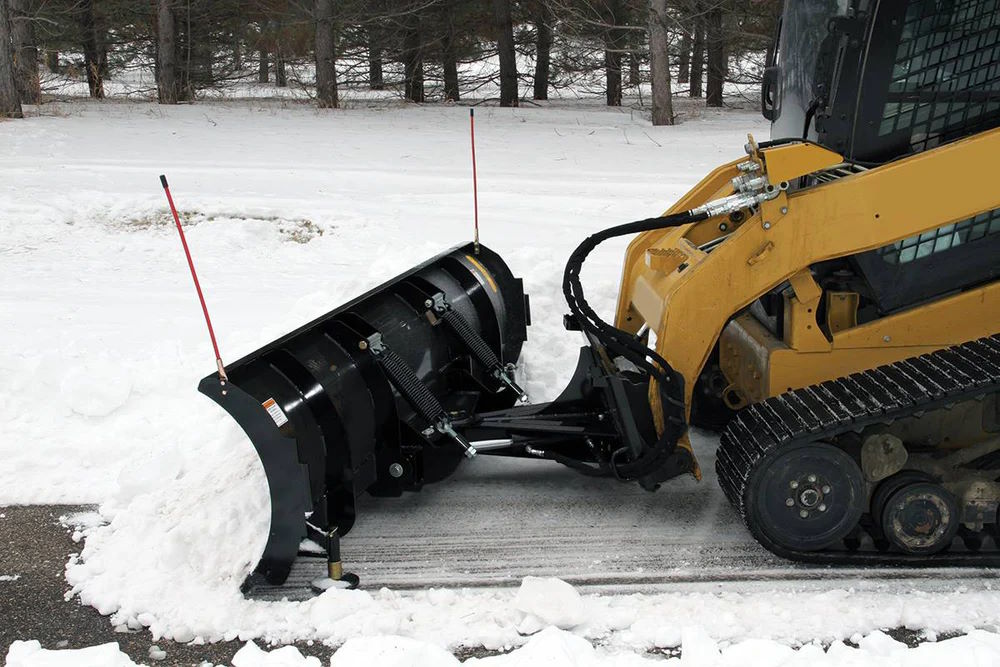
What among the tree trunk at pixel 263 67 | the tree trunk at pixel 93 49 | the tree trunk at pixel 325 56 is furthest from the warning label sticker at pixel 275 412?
the tree trunk at pixel 263 67

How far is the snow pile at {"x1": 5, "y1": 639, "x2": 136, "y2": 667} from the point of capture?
3.17 meters

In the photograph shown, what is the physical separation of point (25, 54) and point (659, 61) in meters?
12.4

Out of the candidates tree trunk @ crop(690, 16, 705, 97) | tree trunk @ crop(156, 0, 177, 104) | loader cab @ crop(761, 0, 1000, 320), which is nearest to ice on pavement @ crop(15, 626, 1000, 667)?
loader cab @ crop(761, 0, 1000, 320)

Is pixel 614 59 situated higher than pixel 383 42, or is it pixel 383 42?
pixel 383 42

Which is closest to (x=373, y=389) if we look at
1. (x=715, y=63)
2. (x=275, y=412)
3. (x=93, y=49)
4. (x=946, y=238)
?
(x=275, y=412)

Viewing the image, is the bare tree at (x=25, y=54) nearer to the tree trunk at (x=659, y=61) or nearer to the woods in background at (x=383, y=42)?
the woods in background at (x=383, y=42)

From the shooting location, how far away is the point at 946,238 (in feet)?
12.5

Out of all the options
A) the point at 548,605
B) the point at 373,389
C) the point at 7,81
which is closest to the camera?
the point at 548,605

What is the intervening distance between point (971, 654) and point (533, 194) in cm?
878

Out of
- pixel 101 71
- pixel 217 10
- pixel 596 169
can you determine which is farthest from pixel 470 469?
pixel 101 71

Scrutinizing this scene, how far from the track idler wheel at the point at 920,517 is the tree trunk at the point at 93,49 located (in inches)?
893

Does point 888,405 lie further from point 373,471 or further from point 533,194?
point 533,194

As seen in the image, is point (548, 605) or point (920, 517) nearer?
point (548, 605)

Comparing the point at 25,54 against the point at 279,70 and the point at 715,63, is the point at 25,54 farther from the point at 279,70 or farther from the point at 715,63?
the point at 715,63
